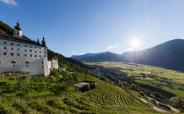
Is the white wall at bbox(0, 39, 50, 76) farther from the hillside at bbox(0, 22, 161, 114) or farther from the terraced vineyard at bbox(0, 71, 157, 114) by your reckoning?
the terraced vineyard at bbox(0, 71, 157, 114)

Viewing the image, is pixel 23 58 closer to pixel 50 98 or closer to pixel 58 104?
pixel 50 98

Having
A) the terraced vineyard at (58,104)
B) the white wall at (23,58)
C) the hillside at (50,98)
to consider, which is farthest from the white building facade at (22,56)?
the terraced vineyard at (58,104)

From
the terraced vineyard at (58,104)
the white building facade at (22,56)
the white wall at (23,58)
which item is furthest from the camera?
the white building facade at (22,56)

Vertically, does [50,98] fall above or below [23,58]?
below

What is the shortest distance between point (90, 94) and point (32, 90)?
25.4 meters

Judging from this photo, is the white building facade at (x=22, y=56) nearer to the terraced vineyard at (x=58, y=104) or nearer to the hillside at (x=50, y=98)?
the hillside at (x=50, y=98)

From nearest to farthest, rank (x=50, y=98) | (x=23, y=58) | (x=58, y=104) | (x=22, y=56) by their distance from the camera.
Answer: (x=58, y=104), (x=50, y=98), (x=22, y=56), (x=23, y=58)

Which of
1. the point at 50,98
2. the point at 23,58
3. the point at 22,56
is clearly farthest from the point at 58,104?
the point at 22,56

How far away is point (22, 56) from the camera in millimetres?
105562

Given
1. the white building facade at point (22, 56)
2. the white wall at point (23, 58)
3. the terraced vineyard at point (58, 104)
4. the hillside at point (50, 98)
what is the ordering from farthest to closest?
the white building facade at point (22, 56), the white wall at point (23, 58), the hillside at point (50, 98), the terraced vineyard at point (58, 104)

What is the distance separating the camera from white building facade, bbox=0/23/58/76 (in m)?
99.0

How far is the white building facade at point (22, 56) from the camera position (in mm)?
99000

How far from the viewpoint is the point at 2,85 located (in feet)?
273

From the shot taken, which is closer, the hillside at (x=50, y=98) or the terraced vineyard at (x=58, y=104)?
the terraced vineyard at (x=58, y=104)
